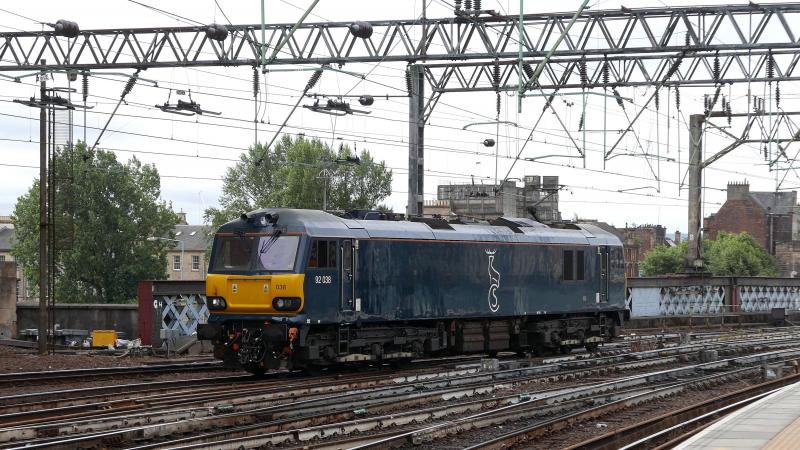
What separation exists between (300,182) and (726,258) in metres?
42.8

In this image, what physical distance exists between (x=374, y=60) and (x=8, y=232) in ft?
357

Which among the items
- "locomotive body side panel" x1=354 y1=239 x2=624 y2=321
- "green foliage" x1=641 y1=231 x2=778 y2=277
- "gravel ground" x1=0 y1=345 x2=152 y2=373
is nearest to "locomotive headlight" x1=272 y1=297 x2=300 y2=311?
"locomotive body side panel" x1=354 y1=239 x2=624 y2=321

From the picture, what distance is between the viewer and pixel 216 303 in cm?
2309

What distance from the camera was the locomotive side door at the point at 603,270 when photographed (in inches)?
1254

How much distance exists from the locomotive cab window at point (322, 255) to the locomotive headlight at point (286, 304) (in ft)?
2.59

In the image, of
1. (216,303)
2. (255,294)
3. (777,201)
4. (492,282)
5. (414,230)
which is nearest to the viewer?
(255,294)

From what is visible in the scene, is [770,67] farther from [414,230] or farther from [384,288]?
[384,288]

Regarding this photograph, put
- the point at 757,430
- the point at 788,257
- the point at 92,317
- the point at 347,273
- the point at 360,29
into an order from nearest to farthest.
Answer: the point at 757,430 < the point at 347,273 < the point at 360,29 < the point at 92,317 < the point at 788,257

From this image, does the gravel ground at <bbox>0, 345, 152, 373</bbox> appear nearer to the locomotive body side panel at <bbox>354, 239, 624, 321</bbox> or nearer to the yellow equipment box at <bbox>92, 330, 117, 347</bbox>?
the yellow equipment box at <bbox>92, 330, 117, 347</bbox>

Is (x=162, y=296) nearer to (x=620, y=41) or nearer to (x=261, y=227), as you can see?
(x=261, y=227)

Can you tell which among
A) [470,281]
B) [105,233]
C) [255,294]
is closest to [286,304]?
[255,294]

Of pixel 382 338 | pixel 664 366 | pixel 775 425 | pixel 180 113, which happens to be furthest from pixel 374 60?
pixel 775 425

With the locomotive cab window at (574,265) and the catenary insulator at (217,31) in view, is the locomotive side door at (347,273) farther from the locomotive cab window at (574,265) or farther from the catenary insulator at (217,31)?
the locomotive cab window at (574,265)

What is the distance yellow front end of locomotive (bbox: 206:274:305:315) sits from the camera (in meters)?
22.1
